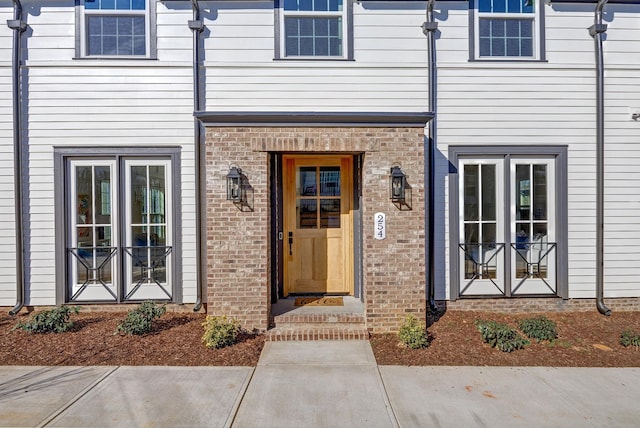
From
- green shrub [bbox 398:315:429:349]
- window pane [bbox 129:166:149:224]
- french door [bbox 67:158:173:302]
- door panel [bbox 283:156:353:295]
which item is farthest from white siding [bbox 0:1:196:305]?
green shrub [bbox 398:315:429:349]

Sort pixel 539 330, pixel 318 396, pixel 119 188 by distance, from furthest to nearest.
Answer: pixel 119 188 < pixel 539 330 < pixel 318 396

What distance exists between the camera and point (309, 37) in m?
6.26

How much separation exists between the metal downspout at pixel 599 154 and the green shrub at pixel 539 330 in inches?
64.5

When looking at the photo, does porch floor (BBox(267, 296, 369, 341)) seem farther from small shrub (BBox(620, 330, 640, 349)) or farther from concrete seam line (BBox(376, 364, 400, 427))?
small shrub (BBox(620, 330, 640, 349))

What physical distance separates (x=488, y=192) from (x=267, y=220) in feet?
11.8

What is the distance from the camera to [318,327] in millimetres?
5297

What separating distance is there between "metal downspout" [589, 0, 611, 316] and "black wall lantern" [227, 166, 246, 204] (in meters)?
5.59

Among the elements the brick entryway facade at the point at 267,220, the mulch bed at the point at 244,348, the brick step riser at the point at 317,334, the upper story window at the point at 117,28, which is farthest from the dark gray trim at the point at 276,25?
the mulch bed at the point at 244,348

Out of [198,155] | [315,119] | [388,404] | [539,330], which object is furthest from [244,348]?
[539,330]

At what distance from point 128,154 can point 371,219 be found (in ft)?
12.8

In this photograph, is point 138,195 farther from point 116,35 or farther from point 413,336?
point 413,336

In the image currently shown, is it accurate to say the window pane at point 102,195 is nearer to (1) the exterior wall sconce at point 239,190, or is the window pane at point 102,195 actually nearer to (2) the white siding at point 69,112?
(2) the white siding at point 69,112

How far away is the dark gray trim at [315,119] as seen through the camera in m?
5.12

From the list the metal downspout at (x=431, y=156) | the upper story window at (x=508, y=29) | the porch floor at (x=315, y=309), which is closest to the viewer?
the porch floor at (x=315, y=309)
